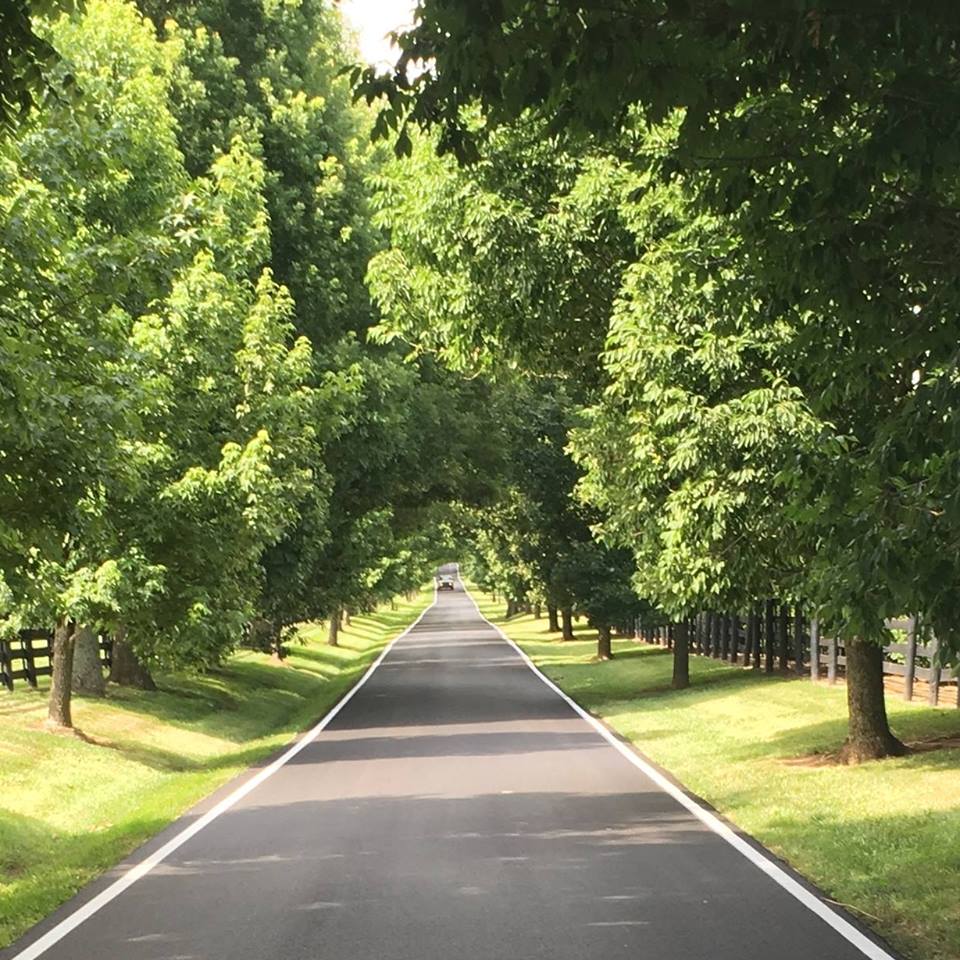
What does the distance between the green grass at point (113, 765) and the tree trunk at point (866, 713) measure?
7344 mm

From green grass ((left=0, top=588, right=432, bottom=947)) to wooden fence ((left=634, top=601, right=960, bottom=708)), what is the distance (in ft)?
28.0

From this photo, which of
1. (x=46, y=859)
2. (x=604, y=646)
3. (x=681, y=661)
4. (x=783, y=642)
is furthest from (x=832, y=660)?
(x=46, y=859)

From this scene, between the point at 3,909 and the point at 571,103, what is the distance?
628 cm

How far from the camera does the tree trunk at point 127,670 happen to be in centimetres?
2767

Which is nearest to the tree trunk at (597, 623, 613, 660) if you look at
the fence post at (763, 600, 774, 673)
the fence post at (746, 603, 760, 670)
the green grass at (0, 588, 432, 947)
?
the green grass at (0, 588, 432, 947)

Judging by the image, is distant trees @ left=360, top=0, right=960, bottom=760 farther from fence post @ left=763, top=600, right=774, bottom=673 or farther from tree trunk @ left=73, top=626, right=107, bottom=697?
fence post @ left=763, top=600, right=774, bottom=673

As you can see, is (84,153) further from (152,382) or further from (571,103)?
(571,103)

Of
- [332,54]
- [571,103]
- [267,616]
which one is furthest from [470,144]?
[332,54]

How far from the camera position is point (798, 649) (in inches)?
1086

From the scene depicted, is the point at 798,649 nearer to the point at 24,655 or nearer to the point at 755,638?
the point at 755,638

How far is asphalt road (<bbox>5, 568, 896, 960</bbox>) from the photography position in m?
7.46

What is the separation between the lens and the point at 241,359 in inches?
779

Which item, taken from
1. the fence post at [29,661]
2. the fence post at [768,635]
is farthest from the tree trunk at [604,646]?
the fence post at [29,661]

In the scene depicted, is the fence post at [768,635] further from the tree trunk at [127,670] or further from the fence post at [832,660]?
the tree trunk at [127,670]
